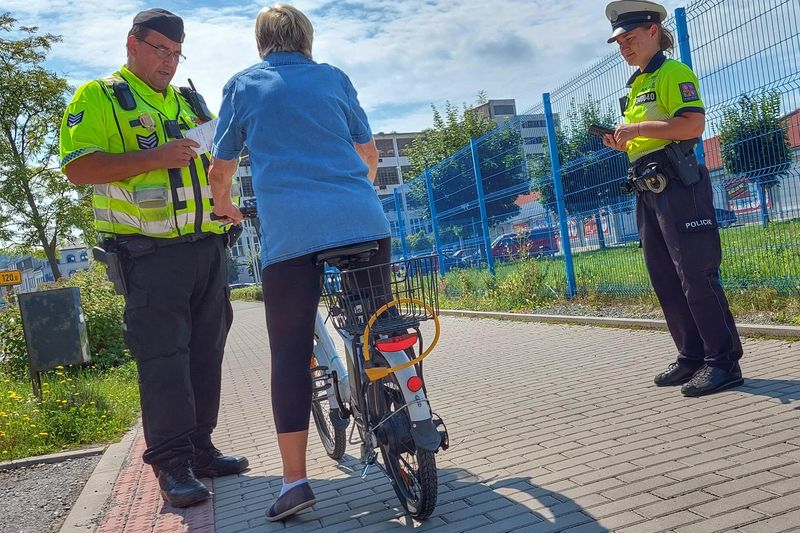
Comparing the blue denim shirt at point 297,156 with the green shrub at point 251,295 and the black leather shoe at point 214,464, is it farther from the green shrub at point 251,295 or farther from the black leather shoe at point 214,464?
the green shrub at point 251,295


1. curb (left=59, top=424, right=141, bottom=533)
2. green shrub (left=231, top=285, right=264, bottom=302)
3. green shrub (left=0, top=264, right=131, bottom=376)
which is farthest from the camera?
green shrub (left=231, top=285, right=264, bottom=302)

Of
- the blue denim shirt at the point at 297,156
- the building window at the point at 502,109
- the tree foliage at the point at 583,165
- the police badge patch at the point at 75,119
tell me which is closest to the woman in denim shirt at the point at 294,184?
the blue denim shirt at the point at 297,156

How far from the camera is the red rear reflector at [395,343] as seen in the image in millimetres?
2936

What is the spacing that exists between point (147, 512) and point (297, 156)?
1939 millimetres

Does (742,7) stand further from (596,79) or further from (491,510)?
(491,510)

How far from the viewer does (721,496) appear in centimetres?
280

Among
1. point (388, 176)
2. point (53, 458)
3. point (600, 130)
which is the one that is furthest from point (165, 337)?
point (388, 176)

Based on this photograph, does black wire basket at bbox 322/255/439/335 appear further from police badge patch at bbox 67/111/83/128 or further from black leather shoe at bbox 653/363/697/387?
black leather shoe at bbox 653/363/697/387

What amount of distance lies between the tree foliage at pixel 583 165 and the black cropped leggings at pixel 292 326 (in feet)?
18.9

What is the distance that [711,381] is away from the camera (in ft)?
14.2

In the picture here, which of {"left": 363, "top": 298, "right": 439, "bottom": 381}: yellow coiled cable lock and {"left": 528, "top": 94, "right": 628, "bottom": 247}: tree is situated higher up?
{"left": 528, "top": 94, "right": 628, "bottom": 247}: tree

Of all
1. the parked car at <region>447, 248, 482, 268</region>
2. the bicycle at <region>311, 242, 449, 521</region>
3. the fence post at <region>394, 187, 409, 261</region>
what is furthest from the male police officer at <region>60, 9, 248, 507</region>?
the fence post at <region>394, 187, 409, 261</region>

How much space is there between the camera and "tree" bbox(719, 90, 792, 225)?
5.95m

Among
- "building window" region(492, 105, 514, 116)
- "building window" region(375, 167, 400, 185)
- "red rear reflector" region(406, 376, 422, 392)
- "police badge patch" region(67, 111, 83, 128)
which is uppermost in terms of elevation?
"building window" region(492, 105, 514, 116)
